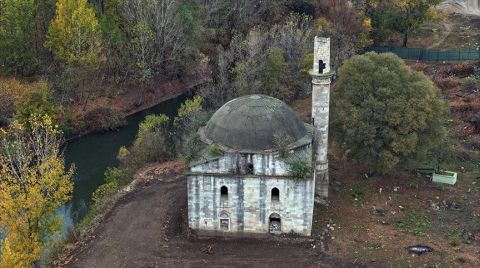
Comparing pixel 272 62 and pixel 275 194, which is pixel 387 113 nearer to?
pixel 275 194

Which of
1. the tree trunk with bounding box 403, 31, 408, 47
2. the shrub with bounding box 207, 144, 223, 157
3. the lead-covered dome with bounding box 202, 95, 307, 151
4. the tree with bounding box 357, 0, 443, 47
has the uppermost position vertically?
the tree with bounding box 357, 0, 443, 47

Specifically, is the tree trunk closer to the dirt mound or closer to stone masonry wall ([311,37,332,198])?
the dirt mound

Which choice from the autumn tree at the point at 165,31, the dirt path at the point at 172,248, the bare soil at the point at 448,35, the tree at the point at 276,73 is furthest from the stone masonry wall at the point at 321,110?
the bare soil at the point at 448,35

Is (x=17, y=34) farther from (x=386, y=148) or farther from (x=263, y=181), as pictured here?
(x=386, y=148)

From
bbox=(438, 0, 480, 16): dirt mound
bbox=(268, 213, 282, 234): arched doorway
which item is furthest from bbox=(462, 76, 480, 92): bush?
bbox=(268, 213, 282, 234): arched doorway

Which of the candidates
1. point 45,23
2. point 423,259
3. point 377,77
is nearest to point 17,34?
point 45,23

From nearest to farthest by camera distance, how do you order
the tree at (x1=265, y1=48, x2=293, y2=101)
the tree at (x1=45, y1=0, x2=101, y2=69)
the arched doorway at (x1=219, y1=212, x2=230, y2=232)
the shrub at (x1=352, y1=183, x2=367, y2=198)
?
1. the arched doorway at (x1=219, y1=212, x2=230, y2=232)
2. the shrub at (x1=352, y1=183, x2=367, y2=198)
3. the tree at (x1=265, y1=48, x2=293, y2=101)
4. the tree at (x1=45, y1=0, x2=101, y2=69)

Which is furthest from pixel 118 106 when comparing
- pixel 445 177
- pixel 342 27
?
pixel 445 177
